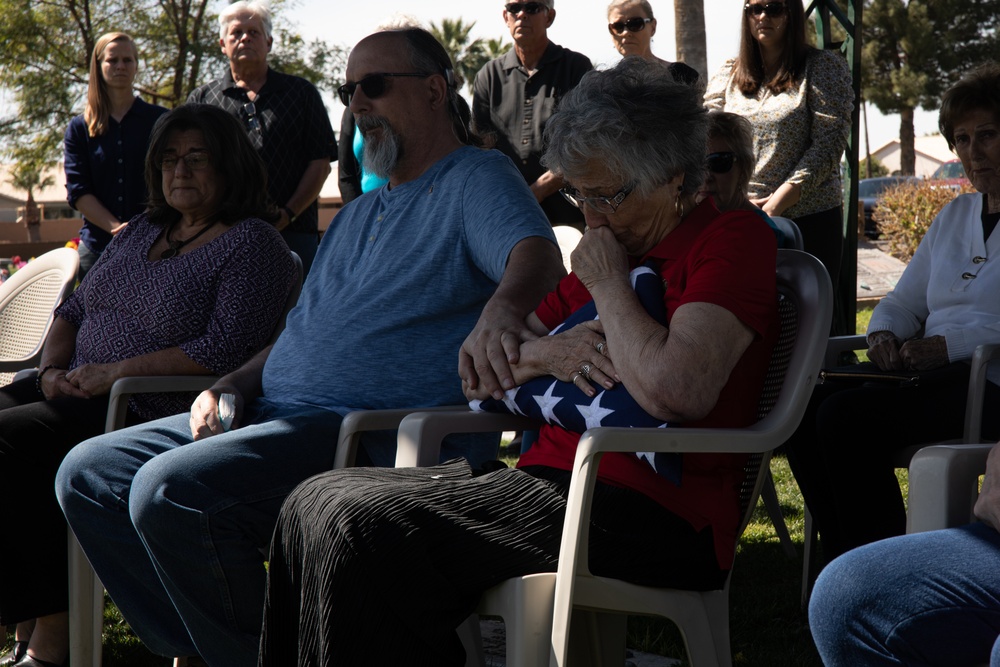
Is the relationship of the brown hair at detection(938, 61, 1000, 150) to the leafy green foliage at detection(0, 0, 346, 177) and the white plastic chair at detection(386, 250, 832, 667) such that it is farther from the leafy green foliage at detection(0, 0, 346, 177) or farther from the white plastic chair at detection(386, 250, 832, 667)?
the leafy green foliage at detection(0, 0, 346, 177)

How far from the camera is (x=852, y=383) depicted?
3.08 metres

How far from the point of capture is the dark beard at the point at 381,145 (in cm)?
296

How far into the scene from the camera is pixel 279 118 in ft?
16.9

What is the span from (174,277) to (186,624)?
1166mm

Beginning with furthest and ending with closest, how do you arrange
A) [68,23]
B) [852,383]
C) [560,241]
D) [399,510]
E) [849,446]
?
[68,23] → [560,241] → [852,383] → [849,446] → [399,510]

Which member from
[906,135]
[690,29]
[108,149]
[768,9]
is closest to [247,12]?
[108,149]

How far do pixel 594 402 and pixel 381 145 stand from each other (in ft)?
3.89

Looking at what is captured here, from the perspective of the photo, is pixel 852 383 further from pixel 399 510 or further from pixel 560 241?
pixel 399 510

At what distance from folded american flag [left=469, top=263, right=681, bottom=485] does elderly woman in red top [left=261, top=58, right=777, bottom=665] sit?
0.01 metres

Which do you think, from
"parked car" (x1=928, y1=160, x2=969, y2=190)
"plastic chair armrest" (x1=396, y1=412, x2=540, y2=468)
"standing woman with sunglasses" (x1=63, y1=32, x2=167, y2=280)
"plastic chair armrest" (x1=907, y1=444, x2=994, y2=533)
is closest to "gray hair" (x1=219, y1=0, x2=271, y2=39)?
"standing woman with sunglasses" (x1=63, y1=32, x2=167, y2=280)

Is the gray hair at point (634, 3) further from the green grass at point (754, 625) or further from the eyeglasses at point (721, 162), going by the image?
the green grass at point (754, 625)

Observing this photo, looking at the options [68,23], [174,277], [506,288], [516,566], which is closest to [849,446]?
[506,288]

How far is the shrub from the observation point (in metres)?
14.1

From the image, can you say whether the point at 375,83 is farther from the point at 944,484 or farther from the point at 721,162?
the point at 944,484
